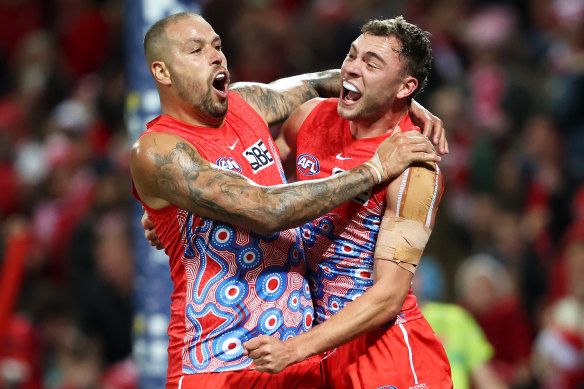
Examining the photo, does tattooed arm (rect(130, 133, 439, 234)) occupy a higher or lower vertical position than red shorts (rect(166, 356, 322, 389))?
higher

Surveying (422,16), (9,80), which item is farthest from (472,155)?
(9,80)

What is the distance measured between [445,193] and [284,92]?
441cm

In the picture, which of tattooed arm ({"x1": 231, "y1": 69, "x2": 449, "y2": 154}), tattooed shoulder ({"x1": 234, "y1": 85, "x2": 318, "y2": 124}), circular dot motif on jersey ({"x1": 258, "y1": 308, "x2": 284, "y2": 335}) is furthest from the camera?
tattooed shoulder ({"x1": 234, "y1": 85, "x2": 318, "y2": 124})

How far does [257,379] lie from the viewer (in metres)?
4.26

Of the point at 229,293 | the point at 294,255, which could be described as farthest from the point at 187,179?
the point at 294,255

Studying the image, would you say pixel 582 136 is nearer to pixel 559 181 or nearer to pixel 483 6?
pixel 559 181

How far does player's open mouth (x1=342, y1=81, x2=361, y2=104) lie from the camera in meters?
4.37

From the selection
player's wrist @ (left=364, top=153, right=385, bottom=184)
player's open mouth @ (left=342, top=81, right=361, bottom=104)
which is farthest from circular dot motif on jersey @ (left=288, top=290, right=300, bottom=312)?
player's open mouth @ (left=342, top=81, right=361, bottom=104)

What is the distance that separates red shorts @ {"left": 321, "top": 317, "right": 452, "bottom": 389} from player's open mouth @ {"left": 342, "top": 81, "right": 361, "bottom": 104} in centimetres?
103

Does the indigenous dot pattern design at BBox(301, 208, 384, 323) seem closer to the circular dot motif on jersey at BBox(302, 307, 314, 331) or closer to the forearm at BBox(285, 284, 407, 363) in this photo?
the circular dot motif on jersey at BBox(302, 307, 314, 331)

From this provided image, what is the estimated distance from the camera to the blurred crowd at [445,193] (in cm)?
837

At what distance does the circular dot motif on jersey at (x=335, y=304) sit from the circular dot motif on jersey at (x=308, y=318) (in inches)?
3.5

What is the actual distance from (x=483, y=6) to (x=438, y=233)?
3068 millimetres

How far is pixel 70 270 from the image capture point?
9.70 meters
